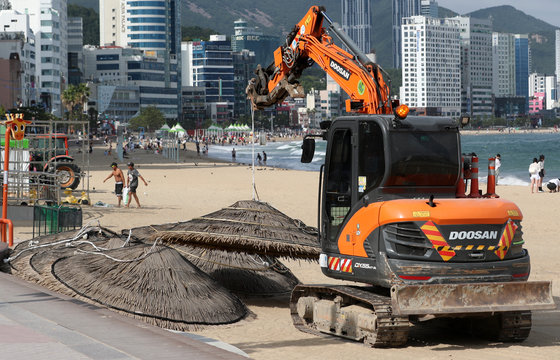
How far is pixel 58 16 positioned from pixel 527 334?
172 m

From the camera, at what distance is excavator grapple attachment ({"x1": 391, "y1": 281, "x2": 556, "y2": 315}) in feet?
34.0

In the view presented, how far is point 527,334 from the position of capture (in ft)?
37.3

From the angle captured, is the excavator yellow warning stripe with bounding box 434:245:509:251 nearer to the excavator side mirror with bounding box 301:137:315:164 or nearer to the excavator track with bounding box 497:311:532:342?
the excavator track with bounding box 497:311:532:342

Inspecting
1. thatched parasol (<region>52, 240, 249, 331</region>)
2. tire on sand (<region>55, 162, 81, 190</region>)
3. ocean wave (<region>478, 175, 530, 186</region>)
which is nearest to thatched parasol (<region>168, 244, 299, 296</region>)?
thatched parasol (<region>52, 240, 249, 331</region>)

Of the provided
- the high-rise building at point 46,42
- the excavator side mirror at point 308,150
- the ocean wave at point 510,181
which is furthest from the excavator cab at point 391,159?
the high-rise building at point 46,42

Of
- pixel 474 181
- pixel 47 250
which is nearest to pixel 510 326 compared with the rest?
pixel 474 181

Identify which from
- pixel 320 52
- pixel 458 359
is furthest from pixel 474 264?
pixel 320 52

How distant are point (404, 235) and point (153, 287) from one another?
4.05 metres

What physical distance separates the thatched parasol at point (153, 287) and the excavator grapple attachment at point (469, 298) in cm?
328

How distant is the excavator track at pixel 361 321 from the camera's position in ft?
35.1

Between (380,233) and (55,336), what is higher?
(380,233)

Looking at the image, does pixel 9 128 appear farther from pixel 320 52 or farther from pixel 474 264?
pixel 474 264

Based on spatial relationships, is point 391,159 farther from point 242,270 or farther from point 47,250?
point 47,250

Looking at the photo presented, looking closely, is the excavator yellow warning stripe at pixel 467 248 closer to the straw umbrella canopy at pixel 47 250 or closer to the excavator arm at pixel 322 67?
the excavator arm at pixel 322 67
